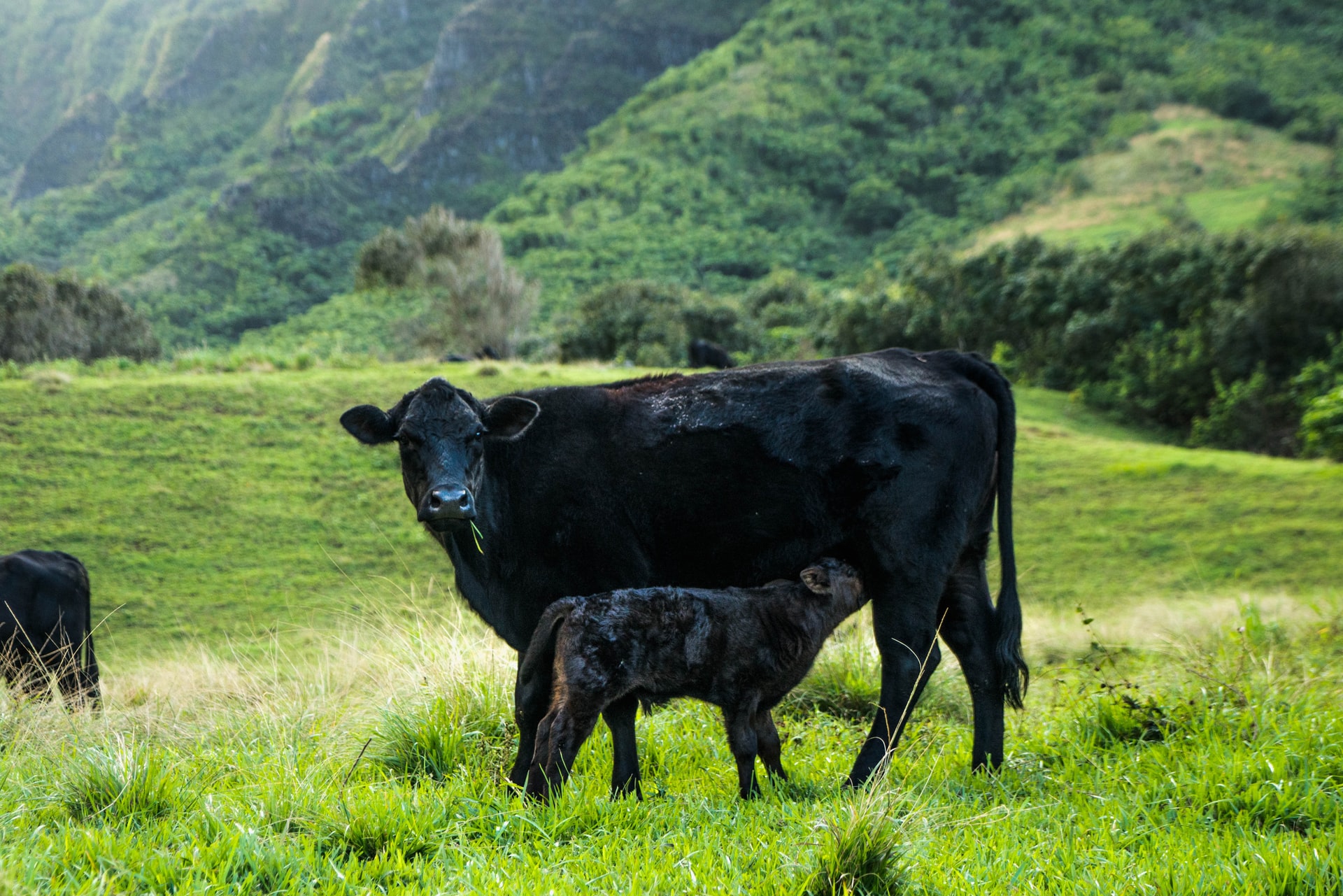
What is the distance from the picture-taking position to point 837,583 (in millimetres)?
5215

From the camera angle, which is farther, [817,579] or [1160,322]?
[1160,322]

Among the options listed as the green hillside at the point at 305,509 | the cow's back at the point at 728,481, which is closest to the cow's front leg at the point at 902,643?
the cow's back at the point at 728,481

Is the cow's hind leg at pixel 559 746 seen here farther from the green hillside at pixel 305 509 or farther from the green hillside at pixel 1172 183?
the green hillside at pixel 1172 183

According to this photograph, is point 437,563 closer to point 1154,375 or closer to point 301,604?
point 301,604

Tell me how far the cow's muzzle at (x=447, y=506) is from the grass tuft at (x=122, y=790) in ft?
4.91

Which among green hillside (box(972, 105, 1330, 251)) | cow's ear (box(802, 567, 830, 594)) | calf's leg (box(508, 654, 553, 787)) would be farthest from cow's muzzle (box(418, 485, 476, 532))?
green hillside (box(972, 105, 1330, 251))


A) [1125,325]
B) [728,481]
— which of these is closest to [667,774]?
[728,481]

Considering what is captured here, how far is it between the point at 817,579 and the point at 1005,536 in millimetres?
1335

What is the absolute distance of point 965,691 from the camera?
7273 millimetres

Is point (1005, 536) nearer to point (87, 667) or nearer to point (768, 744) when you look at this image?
point (768, 744)

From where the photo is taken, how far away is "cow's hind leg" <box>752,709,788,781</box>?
5.05m

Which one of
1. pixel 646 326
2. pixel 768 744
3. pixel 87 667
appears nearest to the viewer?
pixel 768 744

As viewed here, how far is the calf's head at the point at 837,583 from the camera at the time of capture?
5145 millimetres

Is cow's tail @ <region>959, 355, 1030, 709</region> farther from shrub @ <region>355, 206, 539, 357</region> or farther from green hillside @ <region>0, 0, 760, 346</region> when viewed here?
green hillside @ <region>0, 0, 760, 346</region>
